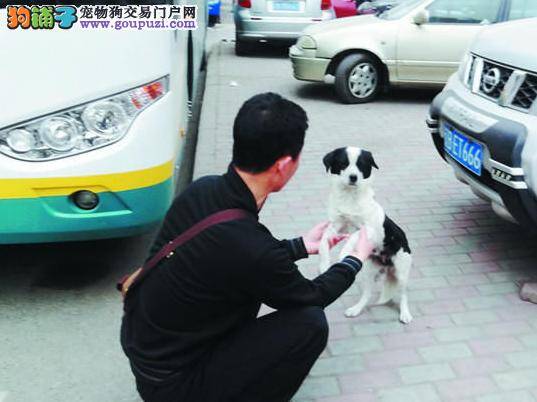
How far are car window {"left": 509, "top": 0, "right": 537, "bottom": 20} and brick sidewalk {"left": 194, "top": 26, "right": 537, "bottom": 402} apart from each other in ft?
6.32

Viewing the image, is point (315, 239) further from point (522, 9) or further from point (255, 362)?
point (522, 9)

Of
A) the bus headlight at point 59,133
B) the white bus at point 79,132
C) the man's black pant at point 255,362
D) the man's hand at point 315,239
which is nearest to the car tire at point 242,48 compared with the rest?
the white bus at point 79,132

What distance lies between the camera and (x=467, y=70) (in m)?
3.79

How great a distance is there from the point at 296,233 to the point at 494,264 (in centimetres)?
125

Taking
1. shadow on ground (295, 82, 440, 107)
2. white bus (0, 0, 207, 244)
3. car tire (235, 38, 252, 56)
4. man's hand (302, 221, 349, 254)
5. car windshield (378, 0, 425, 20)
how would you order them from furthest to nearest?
car tire (235, 38, 252, 56) → shadow on ground (295, 82, 440, 107) → car windshield (378, 0, 425, 20) → white bus (0, 0, 207, 244) → man's hand (302, 221, 349, 254)

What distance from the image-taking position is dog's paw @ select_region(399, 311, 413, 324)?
3.06m

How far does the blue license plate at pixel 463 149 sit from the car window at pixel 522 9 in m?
4.28

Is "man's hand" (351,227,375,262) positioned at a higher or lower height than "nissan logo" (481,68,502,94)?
lower

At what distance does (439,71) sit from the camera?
7.47m

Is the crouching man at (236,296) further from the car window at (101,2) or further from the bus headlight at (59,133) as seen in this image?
the car window at (101,2)

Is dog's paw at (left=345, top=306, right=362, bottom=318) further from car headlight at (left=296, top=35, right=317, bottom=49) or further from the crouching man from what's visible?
car headlight at (left=296, top=35, right=317, bottom=49)

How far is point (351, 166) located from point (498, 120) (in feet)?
2.92

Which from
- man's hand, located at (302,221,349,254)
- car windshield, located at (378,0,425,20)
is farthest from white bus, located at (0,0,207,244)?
car windshield, located at (378,0,425,20)

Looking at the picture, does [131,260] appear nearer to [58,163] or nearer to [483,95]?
[58,163]
